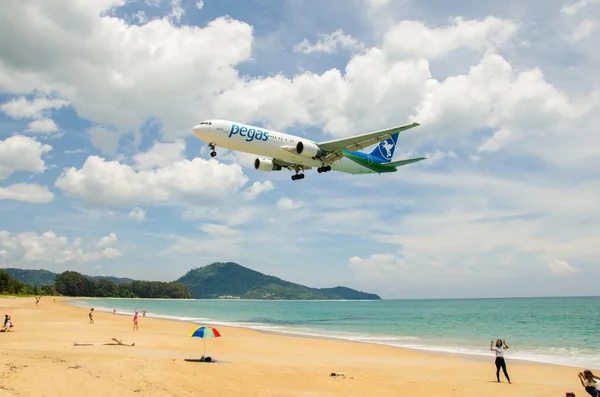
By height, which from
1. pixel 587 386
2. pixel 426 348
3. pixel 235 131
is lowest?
pixel 426 348

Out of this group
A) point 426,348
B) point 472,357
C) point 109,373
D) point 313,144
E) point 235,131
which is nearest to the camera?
point 109,373

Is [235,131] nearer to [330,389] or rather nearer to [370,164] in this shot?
[370,164]

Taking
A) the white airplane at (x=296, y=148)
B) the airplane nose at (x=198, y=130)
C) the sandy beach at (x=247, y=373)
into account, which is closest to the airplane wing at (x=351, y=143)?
the white airplane at (x=296, y=148)

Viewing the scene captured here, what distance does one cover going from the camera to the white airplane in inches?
1342

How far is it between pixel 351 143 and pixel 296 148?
4773 millimetres

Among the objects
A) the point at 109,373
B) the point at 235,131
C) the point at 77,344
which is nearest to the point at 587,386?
the point at 109,373

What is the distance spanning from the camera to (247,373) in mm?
16656

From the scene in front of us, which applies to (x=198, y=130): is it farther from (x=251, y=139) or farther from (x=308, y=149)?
(x=308, y=149)

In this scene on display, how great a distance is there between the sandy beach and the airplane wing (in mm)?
16901

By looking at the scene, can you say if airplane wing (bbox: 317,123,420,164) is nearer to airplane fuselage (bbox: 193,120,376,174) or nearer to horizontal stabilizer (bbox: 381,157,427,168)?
airplane fuselage (bbox: 193,120,376,174)

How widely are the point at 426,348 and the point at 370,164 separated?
738 inches

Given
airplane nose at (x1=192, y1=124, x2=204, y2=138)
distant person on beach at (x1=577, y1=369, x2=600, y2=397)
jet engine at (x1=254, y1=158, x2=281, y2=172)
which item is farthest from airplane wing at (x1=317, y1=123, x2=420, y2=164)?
distant person on beach at (x1=577, y1=369, x2=600, y2=397)

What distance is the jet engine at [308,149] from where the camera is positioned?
118ft

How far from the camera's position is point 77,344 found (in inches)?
882
